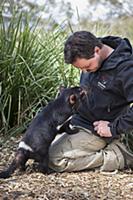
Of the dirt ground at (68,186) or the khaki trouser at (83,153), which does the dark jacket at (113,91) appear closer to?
the khaki trouser at (83,153)

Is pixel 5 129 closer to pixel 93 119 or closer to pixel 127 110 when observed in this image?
pixel 93 119

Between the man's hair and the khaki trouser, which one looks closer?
the man's hair

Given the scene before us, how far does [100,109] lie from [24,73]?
4.51 ft

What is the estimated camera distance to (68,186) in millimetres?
3662

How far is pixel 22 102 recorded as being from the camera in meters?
5.20

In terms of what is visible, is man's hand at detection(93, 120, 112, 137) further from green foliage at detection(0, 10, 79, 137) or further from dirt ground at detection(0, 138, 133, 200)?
green foliage at detection(0, 10, 79, 137)

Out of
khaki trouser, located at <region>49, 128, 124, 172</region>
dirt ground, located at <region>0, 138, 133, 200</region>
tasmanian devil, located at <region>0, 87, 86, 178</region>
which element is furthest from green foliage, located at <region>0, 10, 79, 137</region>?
dirt ground, located at <region>0, 138, 133, 200</region>

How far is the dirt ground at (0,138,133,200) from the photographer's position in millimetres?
3449

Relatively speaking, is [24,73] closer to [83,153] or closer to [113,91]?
[83,153]

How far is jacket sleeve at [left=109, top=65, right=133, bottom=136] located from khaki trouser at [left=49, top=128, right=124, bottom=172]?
0.36 metres

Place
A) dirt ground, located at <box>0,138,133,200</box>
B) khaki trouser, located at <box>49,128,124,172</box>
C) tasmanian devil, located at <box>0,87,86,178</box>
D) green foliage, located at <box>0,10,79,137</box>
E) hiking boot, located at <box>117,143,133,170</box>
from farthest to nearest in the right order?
green foliage, located at <box>0,10,79,137</box> → hiking boot, located at <box>117,143,133,170</box> → khaki trouser, located at <box>49,128,124,172</box> → tasmanian devil, located at <box>0,87,86,178</box> → dirt ground, located at <box>0,138,133,200</box>

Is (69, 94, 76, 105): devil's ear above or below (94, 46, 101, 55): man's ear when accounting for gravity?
below

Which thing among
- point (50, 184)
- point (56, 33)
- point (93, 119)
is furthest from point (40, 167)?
point (56, 33)

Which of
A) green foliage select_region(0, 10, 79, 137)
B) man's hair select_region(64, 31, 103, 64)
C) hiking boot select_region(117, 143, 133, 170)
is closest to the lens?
man's hair select_region(64, 31, 103, 64)
